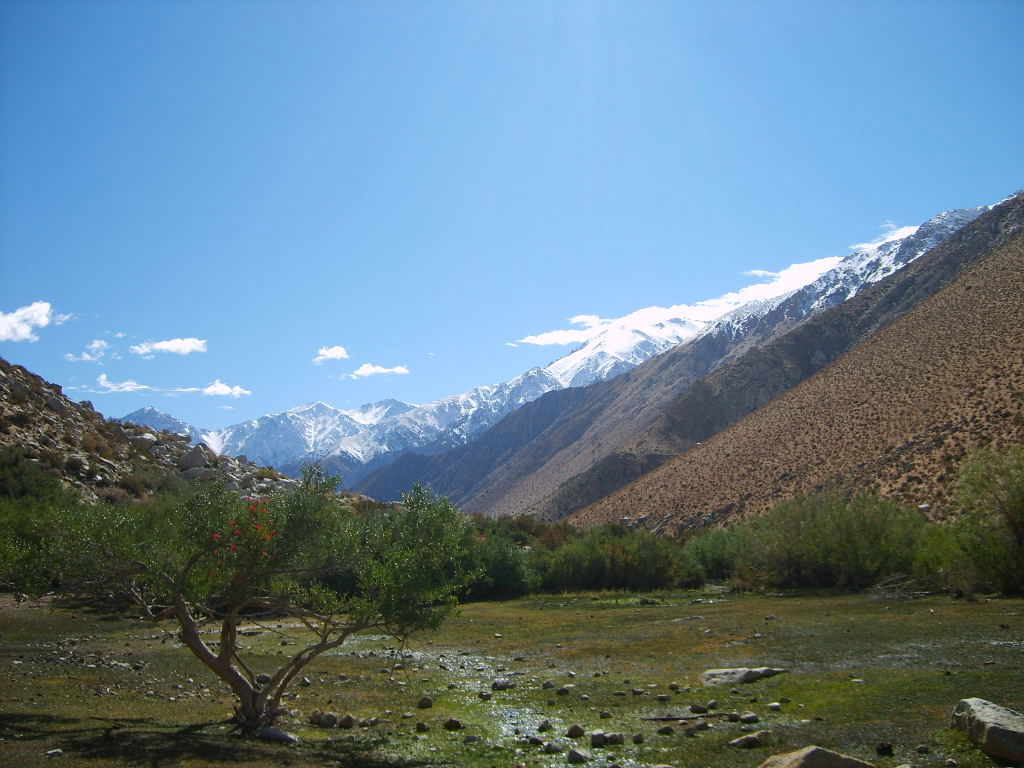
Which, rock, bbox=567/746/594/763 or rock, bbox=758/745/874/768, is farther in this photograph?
rock, bbox=567/746/594/763

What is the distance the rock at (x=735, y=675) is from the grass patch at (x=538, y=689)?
0.40m

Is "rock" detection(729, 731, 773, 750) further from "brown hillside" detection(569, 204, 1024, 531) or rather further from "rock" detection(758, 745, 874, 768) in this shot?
"brown hillside" detection(569, 204, 1024, 531)

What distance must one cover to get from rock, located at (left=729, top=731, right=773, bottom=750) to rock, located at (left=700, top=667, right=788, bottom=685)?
525cm

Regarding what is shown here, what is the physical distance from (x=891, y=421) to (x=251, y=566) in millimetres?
64075

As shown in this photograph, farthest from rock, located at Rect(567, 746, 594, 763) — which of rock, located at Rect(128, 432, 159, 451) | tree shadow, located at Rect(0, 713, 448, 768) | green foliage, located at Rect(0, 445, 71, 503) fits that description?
rock, located at Rect(128, 432, 159, 451)

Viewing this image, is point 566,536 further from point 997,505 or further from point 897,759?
point 897,759

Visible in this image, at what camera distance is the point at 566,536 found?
2776 inches

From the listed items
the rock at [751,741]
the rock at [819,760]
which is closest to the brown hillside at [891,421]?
the rock at [751,741]

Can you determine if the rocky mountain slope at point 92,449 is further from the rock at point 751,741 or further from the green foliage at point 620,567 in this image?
the rock at point 751,741

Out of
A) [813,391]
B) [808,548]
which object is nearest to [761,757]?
[808,548]

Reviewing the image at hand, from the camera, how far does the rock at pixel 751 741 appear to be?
1213 centimetres

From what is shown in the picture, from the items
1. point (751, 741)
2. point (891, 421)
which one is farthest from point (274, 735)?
point (891, 421)

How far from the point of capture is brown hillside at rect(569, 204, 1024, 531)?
182 feet

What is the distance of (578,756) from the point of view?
1185 centimetres
